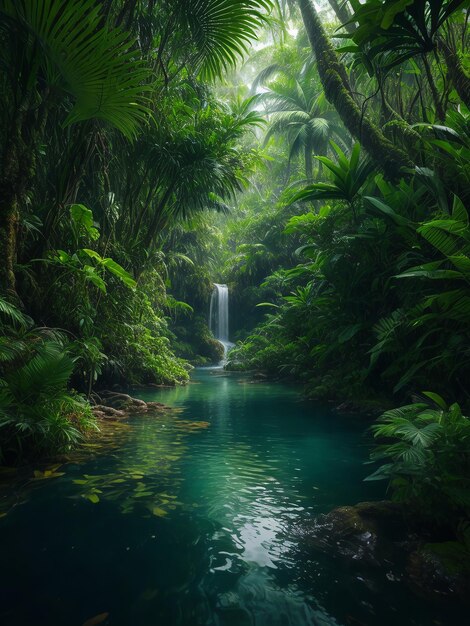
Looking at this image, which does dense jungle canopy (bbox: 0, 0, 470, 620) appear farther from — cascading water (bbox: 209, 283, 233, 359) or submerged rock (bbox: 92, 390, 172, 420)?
cascading water (bbox: 209, 283, 233, 359)

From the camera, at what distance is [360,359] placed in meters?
5.76

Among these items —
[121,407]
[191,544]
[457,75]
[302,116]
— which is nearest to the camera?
[191,544]

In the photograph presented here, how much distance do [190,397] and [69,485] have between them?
5047 mm

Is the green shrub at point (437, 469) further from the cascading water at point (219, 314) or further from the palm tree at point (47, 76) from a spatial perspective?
the cascading water at point (219, 314)

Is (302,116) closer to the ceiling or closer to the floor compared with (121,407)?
closer to the ceiling

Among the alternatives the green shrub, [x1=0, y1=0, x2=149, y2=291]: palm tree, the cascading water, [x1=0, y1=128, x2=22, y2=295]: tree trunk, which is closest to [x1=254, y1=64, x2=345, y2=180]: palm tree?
the cascading water

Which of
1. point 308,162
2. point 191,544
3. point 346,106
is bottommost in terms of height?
point 191,544

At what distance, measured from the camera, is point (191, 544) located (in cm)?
219

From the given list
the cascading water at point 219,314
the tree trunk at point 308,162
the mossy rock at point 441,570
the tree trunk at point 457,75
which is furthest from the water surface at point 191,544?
the tree trunk at point 308,162

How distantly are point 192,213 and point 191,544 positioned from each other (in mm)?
7336

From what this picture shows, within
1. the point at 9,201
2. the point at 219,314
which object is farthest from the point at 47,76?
the point at 219,314

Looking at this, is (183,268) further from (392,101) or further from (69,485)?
(69,485)

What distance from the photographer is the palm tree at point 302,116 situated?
2008cm

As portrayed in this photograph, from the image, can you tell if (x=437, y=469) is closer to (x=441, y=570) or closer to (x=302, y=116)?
(x=441, y=570)
